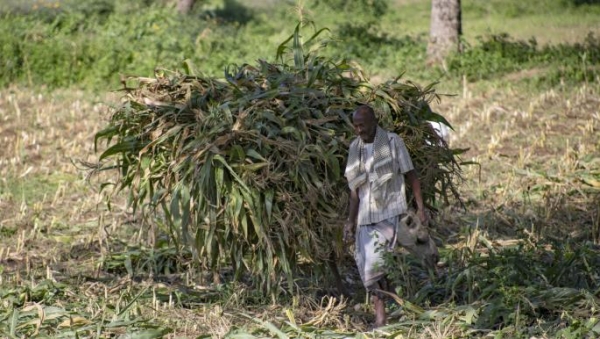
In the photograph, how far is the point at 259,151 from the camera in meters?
5.91

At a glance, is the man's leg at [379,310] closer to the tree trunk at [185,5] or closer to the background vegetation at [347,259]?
the background vegetation at [347,259]

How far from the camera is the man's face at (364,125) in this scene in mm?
5691

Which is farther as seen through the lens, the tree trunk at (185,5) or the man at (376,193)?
the tree trunk at (185,5)

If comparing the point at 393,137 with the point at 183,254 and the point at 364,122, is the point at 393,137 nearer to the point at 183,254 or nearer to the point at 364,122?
the point at 364,122

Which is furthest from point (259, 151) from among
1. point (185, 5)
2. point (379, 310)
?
point (185, 5)

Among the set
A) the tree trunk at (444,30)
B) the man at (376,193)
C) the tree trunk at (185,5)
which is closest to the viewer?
the man at (376,193)

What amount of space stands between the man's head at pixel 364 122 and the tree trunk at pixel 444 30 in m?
9.70

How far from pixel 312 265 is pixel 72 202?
11.5 ft

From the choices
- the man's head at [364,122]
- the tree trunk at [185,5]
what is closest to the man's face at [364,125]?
the man's head at [364,122]

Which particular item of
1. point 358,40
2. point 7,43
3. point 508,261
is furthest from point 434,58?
point 508,261

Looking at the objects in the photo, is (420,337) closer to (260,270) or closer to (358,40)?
(260,270)

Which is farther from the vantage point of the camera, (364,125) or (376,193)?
(376,193)

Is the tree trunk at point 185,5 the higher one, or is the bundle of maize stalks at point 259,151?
the tree trunk at point 185,5

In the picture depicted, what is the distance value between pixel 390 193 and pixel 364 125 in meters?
0.43
